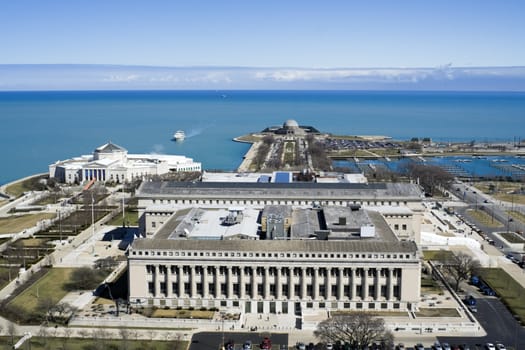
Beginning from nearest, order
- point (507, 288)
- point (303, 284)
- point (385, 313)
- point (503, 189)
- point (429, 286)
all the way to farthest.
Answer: point (385, 313) → point (303, 284) → point (507, 288) → point (429, 286) → point (503, 189)

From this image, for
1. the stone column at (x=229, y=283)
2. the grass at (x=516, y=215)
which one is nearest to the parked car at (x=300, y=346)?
the stone column at (x=229, y=283)

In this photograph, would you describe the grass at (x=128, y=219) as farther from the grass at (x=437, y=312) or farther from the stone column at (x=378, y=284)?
the grass at (x=437, y=312)

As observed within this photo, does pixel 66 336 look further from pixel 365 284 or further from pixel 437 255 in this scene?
pixel 437 255

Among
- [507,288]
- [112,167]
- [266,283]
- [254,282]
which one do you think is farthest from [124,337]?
[112,167]

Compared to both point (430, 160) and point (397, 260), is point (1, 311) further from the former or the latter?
point (430, 160)

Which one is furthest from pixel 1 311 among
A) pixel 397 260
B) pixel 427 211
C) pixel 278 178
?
pixel 427 211

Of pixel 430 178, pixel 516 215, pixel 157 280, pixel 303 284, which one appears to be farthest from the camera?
pixel 430 178

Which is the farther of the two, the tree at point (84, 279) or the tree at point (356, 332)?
the tree at point (84, 279)
